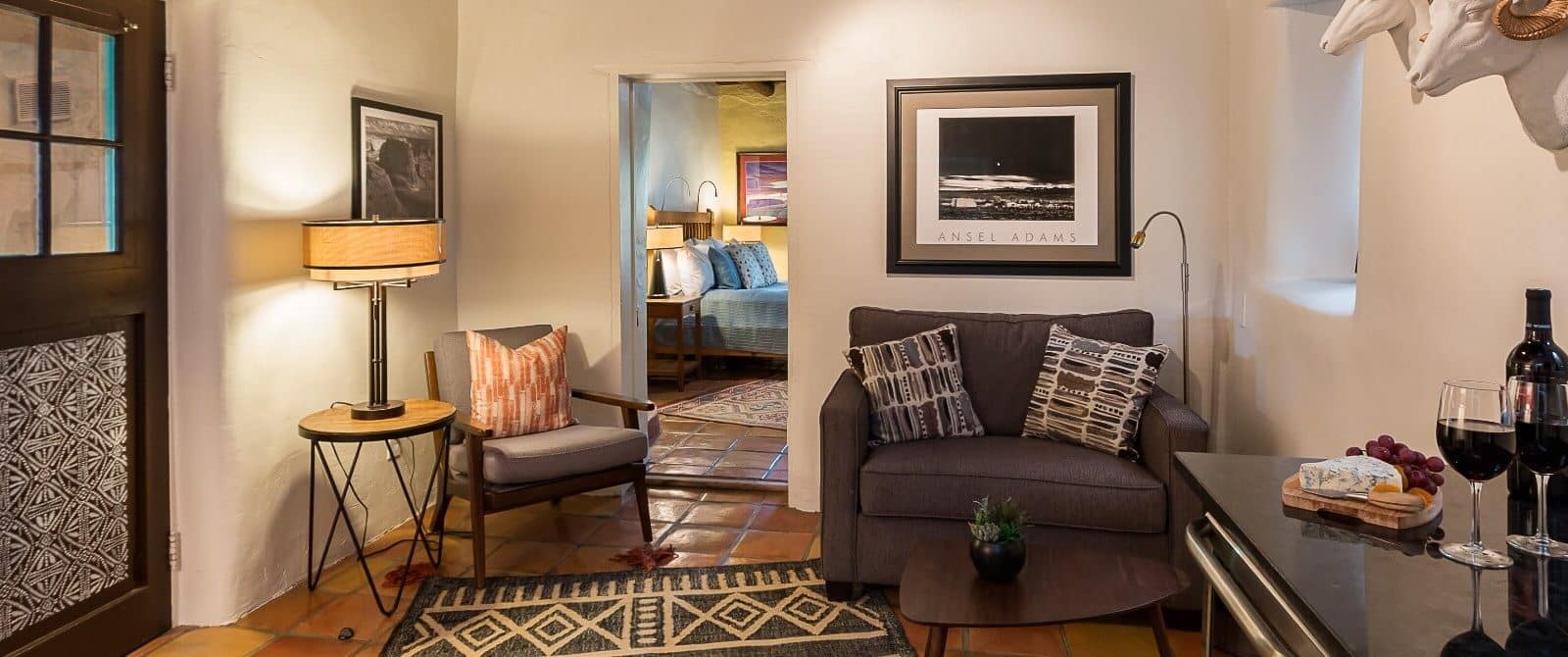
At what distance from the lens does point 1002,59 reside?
13.4 ft

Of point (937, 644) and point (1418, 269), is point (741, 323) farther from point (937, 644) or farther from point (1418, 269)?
point (1418, 269)

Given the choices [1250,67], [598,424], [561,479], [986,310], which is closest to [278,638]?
[561,479]

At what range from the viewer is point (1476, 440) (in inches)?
47.2

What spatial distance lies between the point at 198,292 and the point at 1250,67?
11.9ft

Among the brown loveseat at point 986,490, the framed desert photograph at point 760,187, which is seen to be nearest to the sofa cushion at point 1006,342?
the brown loveseat at point 986,490

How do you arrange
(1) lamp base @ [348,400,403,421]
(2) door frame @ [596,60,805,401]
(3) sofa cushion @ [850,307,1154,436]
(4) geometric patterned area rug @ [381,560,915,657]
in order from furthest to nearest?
(2) door frame @ [596,60,805,401]
(3) sofa cushion @ [850,307,1154,436]
(1) lamp base @ [348,400,403,421]
(4) geometric patterned area rug @ [381,560,915,657]

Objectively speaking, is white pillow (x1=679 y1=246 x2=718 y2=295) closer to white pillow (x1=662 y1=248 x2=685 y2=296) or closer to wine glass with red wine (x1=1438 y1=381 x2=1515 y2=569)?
white pillow (x1=662 y1=248 x2=685 y2=296)

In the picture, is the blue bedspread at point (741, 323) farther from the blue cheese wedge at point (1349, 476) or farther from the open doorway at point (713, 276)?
the blue cheese wedge at point (1349, 476)

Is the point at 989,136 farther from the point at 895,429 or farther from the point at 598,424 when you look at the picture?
the point at 598,424

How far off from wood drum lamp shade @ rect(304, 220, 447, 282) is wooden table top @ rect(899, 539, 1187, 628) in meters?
1.93

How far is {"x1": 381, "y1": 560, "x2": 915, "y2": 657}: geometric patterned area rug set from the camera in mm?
2926

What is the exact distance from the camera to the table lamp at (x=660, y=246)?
7.02m

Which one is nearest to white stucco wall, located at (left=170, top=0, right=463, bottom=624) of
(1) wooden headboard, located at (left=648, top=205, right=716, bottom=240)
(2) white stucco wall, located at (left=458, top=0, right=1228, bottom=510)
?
(2) white stucco wall, located at (left=458, top=0, right=1228, bottom=510)

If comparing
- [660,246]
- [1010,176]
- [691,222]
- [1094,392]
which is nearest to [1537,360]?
[1094,392]
